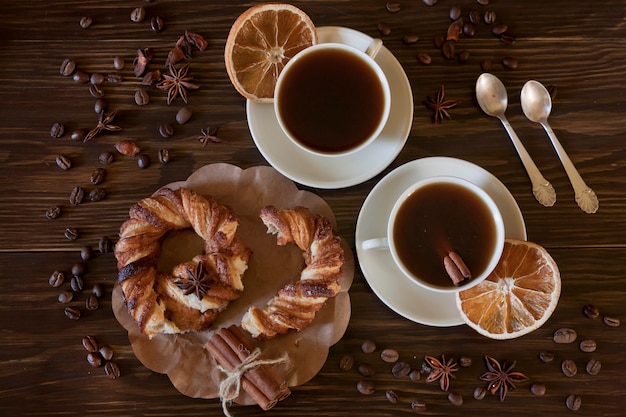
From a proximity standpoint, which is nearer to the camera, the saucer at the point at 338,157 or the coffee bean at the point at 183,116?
the saucer at the point at 338,157

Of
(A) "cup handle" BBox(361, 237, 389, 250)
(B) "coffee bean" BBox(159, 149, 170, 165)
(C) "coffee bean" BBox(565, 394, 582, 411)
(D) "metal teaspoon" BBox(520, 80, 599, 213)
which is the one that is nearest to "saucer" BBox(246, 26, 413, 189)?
(A) "cup handle" BBox(361, 237, 389, 250)

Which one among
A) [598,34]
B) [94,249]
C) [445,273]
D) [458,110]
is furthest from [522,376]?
[94,249]

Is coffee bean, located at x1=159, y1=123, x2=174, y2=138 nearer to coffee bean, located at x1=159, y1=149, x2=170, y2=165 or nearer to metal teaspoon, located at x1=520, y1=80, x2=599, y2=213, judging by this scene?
coffee bean, located at x1=159, y1=149, x2=170, y2=165

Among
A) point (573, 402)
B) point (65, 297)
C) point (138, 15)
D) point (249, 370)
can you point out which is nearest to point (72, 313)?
point (65, 297)

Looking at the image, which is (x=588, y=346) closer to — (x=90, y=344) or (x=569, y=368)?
(x=569, y=368)

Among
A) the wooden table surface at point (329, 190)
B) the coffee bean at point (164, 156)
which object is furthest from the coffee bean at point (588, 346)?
the coffee bean at point (164, 156)

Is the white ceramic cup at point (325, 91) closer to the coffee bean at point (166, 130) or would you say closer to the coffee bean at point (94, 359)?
the coffee bean at point (166, 130)
